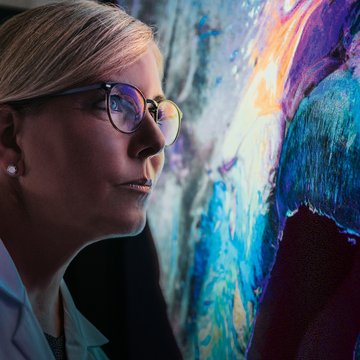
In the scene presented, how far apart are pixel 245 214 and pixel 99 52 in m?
0.51

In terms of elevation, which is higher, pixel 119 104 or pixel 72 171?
pixel 119 104

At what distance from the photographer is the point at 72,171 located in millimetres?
1165

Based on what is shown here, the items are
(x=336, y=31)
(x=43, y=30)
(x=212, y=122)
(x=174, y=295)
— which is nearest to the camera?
(x=336, y=31)

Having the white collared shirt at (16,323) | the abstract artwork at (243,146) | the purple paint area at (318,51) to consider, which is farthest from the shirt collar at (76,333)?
the purple paint area at (318,51)

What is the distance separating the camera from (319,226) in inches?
42.0

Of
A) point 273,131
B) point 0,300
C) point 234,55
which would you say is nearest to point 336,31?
point 273,131

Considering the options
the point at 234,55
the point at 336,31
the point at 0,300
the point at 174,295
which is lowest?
the point at 174,295

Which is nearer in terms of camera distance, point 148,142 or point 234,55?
point 148,142

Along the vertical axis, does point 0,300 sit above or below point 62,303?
above

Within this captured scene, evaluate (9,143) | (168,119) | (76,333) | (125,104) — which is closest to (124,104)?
(125,104)

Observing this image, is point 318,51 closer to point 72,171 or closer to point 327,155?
point 327,155

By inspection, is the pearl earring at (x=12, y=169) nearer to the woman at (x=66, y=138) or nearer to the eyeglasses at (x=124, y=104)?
the woman at (x=66, y=138)

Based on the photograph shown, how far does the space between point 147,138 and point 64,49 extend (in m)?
0.25

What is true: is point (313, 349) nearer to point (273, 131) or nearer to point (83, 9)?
point (273, 131)
